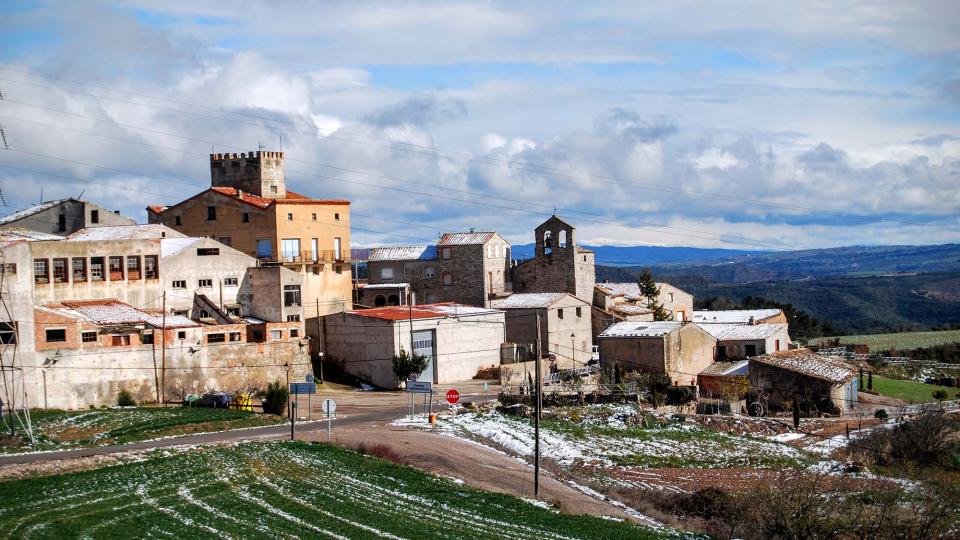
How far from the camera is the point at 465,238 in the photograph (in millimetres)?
78438

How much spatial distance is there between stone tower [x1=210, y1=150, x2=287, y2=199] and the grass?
1580 inches

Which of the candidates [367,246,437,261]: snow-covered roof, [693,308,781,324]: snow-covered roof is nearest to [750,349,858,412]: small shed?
[693,308,781,324]: snow-covered roof

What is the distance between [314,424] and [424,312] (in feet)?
56.1

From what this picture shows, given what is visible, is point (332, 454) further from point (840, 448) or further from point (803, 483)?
point (840, 448)

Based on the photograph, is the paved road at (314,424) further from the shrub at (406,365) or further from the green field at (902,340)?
the green field at (902,340)

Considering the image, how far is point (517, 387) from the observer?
Result: 200ft

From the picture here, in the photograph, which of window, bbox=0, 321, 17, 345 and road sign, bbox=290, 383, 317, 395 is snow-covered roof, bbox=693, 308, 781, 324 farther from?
window, bbox=0, 321, 17, 345

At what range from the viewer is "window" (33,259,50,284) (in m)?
54.5

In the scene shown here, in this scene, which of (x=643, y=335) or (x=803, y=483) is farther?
(x=643, y=335)

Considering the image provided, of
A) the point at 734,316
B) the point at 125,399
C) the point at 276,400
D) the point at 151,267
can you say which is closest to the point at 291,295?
the point at 151,267

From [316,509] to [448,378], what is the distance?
1276 inches

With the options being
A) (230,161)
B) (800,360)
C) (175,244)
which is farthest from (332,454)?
(230,161)

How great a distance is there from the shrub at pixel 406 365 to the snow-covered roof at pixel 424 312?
7.29 feet

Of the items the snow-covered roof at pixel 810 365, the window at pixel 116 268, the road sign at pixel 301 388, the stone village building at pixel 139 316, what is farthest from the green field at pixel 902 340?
the road sign at pixel 301 388
